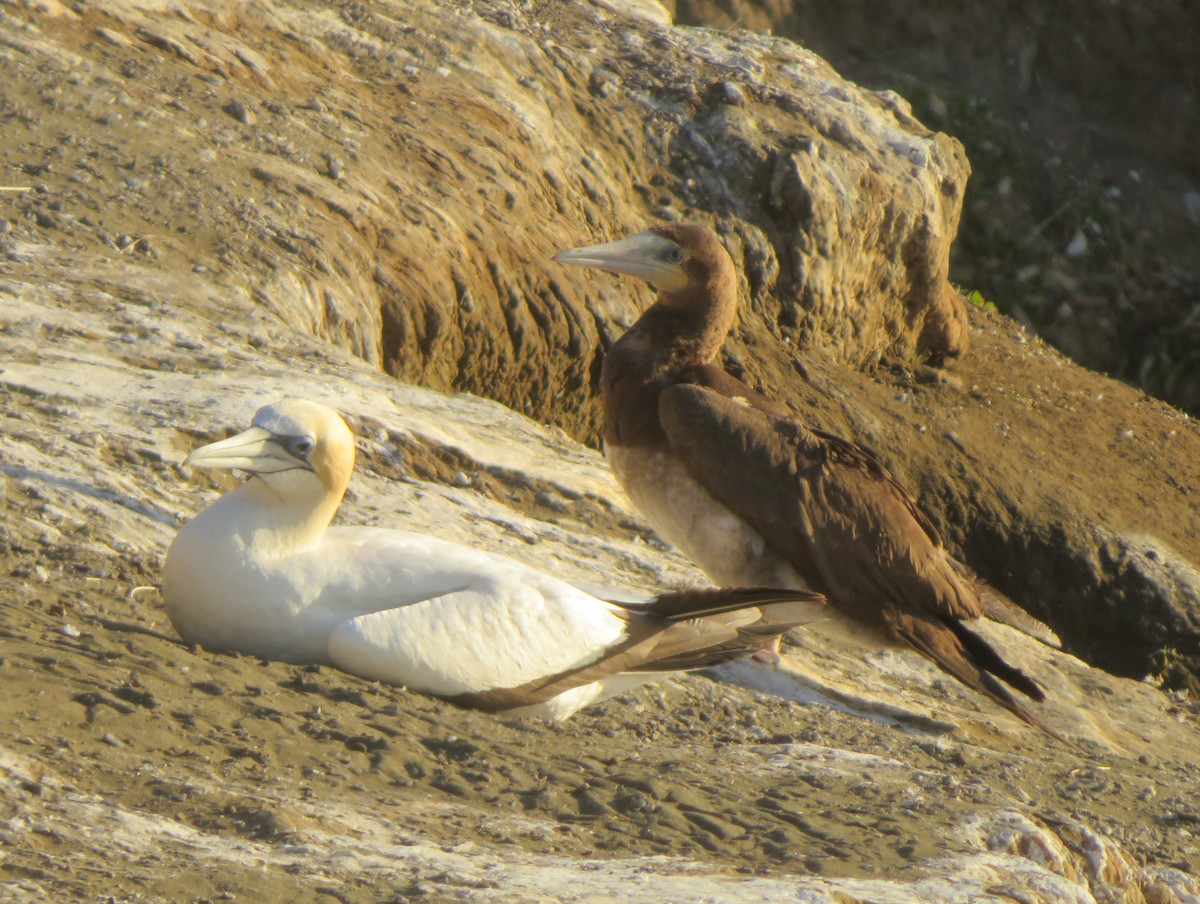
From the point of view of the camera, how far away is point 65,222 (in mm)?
6633

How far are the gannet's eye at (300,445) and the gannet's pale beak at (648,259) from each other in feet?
9.55

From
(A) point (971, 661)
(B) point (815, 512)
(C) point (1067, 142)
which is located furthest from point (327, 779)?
(C) point (1067, 142)

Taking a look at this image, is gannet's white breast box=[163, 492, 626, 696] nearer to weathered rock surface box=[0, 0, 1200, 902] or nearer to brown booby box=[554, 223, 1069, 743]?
weathered rock surface box=[0, 0, 1200, 902]

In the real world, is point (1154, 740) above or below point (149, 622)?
above

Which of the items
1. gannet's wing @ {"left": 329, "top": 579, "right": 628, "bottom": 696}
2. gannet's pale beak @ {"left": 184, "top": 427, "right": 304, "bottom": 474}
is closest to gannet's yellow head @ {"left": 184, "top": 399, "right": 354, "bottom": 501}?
gannet's pale beak @ {"left": 184, "top": 427, "right": 304, "bottom": 474}

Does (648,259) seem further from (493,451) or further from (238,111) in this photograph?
(238,111)

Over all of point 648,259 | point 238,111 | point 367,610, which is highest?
point 648,259

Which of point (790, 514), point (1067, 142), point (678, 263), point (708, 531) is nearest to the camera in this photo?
point (790, 514)

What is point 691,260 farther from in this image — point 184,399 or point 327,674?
point 327,674

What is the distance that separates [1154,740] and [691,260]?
290 cm

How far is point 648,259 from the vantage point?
6930 mm

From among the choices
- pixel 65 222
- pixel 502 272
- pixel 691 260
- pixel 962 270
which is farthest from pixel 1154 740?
pixel 962 270

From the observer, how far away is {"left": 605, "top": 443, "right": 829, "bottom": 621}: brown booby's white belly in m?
6.31

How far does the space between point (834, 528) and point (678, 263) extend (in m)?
1.47
